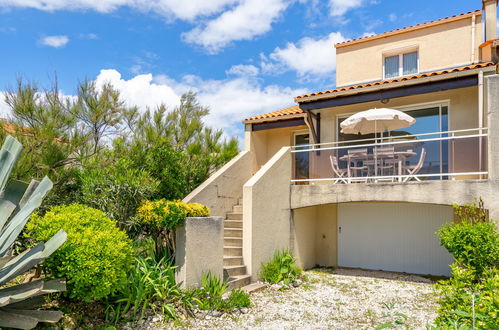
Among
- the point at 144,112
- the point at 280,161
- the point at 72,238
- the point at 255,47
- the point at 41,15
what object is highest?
the point at 255,47

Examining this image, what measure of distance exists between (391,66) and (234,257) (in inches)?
377

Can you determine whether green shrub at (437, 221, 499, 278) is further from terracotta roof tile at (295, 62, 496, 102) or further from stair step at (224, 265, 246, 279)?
stair step at (224, 265, 246, 279)

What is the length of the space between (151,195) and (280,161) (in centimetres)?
387

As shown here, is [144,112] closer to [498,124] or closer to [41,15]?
[41,15]

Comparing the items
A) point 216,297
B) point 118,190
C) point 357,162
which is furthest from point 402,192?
point 118,190

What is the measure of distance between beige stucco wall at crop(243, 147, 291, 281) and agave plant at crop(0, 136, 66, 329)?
15.9 ft

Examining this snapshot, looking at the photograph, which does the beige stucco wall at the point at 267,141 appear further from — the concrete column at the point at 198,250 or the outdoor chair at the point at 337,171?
the concrete column at the point at 198,250

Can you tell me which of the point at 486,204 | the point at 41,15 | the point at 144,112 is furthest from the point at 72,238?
the point at 486,204

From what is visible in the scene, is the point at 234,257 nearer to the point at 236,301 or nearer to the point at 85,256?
the point at 236,301

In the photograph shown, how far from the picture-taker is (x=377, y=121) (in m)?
10.7

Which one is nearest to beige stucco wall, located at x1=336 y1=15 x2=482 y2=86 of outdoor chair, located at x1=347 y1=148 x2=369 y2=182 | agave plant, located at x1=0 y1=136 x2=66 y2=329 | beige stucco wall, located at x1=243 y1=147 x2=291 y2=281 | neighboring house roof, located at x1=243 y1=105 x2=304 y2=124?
neighboring house roof, located at x1=243 y1=105 x2=304 y2=124

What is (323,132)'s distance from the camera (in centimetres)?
1292

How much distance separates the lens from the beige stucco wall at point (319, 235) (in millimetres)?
11586

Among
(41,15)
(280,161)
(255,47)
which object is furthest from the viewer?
(255,47)
